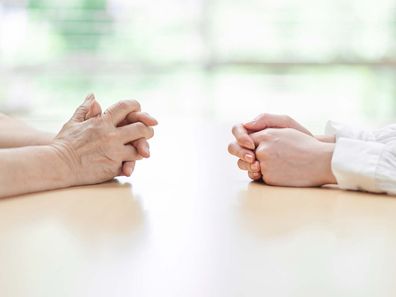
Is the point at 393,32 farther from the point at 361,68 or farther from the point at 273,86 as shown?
the point at 273,86

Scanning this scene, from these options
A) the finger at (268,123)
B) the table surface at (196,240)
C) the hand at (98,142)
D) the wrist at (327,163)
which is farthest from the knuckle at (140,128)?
the wrist at (327,163)

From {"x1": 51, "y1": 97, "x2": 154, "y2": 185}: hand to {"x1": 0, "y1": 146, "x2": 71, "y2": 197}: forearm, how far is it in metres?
0.02

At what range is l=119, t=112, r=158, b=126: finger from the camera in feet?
4.52

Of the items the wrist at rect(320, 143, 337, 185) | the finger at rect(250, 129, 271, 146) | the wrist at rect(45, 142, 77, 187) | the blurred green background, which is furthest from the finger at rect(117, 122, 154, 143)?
the blurred green background

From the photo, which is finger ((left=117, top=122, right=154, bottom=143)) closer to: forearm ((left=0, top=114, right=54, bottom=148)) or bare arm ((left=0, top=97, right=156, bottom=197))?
bare arm ((left=0, top=97, right=156, bottom=197))

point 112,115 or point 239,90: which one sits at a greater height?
point 112,115

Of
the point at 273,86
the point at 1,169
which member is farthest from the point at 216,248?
the point at 273,86

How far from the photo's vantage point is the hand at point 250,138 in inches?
53.6

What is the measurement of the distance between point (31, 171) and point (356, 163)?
0.63 meters

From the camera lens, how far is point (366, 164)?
1246mm

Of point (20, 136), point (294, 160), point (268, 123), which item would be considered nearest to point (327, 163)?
point (294, 160)

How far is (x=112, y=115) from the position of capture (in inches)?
53.4

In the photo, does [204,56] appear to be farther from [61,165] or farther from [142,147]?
[61,165]

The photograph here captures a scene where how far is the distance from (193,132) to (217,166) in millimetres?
591
